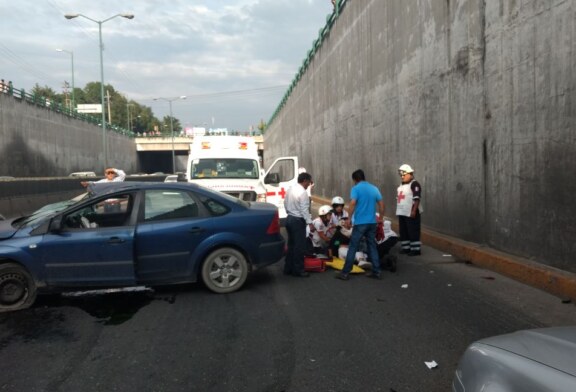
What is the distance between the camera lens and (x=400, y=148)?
12836 millimetres

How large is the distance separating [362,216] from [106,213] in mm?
3576

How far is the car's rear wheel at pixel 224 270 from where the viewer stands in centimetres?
675

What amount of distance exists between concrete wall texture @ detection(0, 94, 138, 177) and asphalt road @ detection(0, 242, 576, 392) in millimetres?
30717

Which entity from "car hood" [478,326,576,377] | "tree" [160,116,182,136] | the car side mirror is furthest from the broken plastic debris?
"tree" [160,116,182,136]

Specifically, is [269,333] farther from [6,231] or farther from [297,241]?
[6,231]

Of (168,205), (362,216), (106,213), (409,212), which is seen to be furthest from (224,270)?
(409,212)

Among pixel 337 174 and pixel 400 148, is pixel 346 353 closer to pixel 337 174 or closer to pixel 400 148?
pixel 400 148

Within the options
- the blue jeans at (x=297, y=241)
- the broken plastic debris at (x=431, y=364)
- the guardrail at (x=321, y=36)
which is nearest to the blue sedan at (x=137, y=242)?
the blue jeans at (x=297, y=241)

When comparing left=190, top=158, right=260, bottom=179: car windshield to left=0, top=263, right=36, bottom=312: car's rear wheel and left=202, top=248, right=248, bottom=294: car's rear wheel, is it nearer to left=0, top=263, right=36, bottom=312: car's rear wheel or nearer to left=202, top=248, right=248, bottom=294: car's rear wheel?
left=202, top=248, right=248, bottom=294: car's rear wheel

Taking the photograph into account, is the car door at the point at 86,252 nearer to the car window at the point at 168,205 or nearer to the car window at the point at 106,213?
the car window at the point at 106,213

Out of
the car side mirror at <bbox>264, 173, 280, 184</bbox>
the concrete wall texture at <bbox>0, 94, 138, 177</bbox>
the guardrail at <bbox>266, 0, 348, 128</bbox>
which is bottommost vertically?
the car side mirror at <bbox>264, 173, 280, 184</bbox>

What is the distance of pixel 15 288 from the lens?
6078 mm

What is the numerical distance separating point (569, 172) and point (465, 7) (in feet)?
14.0

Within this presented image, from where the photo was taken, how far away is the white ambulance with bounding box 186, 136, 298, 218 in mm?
12406
